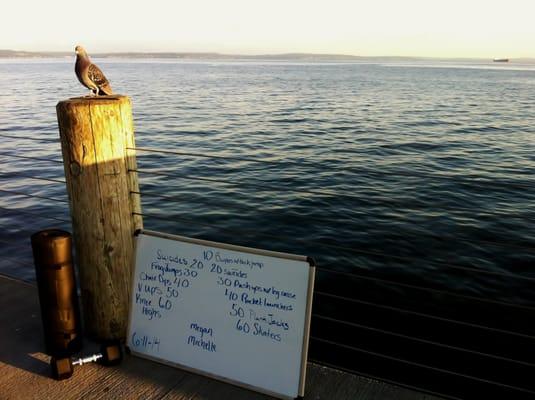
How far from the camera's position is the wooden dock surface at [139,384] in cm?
322

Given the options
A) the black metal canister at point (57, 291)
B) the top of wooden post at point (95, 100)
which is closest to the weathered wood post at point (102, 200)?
the top of wooden post at point (95, 100)

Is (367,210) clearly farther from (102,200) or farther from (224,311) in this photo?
(102,200)

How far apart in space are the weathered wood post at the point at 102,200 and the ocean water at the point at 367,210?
1.21 ft

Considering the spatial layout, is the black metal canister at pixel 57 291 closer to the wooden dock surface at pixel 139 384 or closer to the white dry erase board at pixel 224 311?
the wooden dock surface at pixel 139 384

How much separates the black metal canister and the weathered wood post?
0.54 feet

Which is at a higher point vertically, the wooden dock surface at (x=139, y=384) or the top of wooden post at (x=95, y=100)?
the top of wooden post at (x=95, y=100)

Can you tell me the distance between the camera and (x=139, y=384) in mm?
3334

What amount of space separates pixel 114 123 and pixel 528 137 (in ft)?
84.9

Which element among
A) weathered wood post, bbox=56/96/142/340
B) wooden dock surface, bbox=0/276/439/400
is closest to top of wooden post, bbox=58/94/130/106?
weathered wood post, bbox=56/96/142/340

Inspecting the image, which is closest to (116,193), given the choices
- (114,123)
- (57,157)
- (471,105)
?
(114,123)

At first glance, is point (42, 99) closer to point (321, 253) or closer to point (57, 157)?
point (57, 157)

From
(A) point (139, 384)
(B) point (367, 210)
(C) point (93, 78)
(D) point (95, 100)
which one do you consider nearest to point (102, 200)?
(D) point (95, 100)

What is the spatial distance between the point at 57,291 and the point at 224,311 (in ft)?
4.48

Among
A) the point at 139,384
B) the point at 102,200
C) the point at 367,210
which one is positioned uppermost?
the point at 102,200
